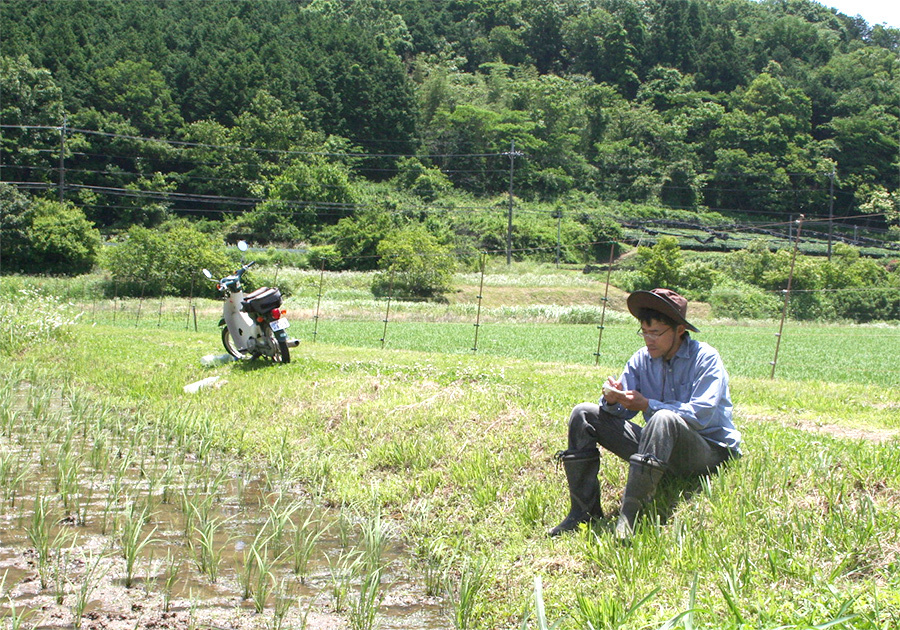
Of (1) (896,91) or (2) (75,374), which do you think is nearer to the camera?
(2) (75,374)

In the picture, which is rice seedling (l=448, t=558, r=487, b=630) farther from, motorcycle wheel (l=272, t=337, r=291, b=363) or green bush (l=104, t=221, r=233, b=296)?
green bush (l=104, t=221, r=233, b=296)

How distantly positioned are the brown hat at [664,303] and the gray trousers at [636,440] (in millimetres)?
621

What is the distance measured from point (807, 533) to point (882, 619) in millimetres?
910

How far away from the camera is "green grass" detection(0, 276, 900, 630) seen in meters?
3.83

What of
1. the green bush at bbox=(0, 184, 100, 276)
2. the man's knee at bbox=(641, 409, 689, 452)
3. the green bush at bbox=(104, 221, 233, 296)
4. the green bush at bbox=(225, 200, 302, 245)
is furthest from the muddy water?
the green bush at bbox=(225, 200, 302, 245)

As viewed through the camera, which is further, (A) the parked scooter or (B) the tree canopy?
(B) the tree canopy

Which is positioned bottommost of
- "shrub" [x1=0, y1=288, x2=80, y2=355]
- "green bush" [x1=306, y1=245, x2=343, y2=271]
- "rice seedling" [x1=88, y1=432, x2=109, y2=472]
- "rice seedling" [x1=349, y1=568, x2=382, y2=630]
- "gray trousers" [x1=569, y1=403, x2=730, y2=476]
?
"green bush" [x1=306, y1=245, x2=343, y2=271]

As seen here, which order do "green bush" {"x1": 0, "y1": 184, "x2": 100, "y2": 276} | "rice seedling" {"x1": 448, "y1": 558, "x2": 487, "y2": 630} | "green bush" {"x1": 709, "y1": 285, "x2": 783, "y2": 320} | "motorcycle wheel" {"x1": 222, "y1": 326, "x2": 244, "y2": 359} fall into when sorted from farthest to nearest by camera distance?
"green bush" {"x1": 0, "y1": 184, "x2": 100, "y2": 276} → "green bush" {"x1": 709, "y1": 285, "x2": 783, "y2": 320} → "motorcycle wheel" {"x1": 222, "y1": 326, "x2": 244, "y2": 359} → "rice seedling" {"x1": 448, "y1": 558, "x2": 487, "y2": 630}

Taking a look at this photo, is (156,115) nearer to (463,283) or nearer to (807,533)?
(463,283)

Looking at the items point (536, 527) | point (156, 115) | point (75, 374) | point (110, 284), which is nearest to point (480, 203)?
point (156, 115)

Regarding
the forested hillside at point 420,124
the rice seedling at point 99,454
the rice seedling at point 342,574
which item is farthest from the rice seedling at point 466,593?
the forested hillside at point 420,124

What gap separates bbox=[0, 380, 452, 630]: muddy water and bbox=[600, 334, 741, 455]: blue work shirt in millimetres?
1778

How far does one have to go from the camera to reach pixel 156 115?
80.9 metres

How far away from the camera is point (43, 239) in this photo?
4900 centimetres
